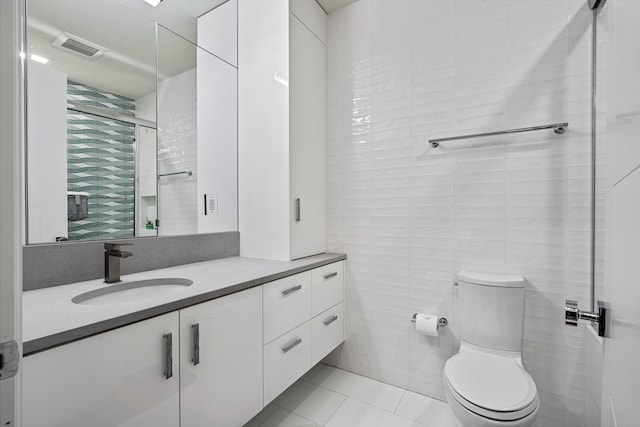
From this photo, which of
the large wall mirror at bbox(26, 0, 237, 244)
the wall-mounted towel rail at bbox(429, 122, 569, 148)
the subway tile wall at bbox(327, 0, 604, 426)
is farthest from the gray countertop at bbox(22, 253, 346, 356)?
the wall-mounted towel rail at bbox(429, 122, 569, 148)

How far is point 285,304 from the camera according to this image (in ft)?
5.18

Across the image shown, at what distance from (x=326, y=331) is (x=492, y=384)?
971 millimetres

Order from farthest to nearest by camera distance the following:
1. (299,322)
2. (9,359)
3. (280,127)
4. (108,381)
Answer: (280,127)
(299,322)
(108,381)
(9,359)

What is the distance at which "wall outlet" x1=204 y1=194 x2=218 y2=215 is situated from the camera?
6.47 feet

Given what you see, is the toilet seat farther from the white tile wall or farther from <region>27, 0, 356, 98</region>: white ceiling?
<region>27, 0, 356, 98</region>: white ceiling

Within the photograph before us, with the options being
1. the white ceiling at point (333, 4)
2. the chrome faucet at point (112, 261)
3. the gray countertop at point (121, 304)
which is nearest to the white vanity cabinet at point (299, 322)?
the gray countertop at point (121, 304)

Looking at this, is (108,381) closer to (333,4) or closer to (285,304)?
(285,304)

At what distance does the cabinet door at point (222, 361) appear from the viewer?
109 cm

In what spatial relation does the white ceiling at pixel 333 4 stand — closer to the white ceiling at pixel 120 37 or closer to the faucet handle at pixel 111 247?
the white ceiling at pixel 120 37

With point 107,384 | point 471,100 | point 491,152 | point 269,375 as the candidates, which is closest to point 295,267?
point 269,375

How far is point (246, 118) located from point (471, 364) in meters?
A: 2.00

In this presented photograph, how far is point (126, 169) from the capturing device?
156 centimetres

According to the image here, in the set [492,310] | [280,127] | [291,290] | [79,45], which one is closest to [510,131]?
[492,310]

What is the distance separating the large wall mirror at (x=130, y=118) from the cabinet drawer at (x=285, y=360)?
0.87m
